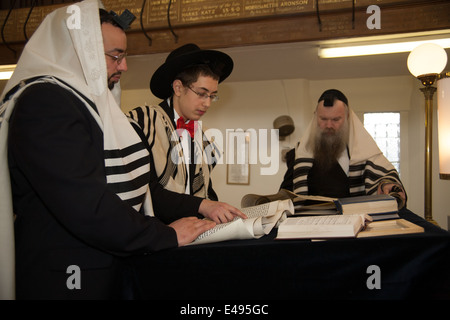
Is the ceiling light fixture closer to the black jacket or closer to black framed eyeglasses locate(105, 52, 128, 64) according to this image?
black framed eyeglasses locate(105, 52, 128, 64)

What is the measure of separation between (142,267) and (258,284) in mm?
442

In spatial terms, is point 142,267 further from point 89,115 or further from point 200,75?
point 200,75

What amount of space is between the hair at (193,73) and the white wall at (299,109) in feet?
16.3

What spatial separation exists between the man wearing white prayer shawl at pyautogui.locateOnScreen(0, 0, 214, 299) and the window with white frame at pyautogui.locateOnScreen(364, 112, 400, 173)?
7.03 metres

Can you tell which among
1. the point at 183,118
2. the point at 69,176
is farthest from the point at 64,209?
the point at 183,118

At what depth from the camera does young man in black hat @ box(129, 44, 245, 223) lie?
2.51 metres

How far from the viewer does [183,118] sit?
278 centimetres

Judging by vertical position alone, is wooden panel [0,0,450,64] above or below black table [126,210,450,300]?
above

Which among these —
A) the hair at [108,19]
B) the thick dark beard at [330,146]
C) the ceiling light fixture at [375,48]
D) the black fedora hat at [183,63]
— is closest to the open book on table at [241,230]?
the hair at [108,19]

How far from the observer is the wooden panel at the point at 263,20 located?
3.78 meters

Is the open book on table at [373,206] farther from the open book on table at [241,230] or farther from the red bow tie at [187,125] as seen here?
the red bow tie at [187,125]

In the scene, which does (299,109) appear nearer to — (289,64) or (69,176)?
(289,64)

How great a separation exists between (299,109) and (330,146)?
155 inches

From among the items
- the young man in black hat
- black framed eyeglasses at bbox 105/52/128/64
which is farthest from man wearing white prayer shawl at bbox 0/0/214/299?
the young man in black hat
